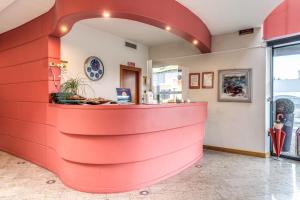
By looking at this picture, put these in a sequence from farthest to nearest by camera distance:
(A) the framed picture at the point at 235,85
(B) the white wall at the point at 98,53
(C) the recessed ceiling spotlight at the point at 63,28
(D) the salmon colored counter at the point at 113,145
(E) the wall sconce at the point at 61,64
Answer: (A) the framed picture at the point at 235,85 < (B) the white wall at the point at 98,53 < (E) the wall sconce at the point at 61,64 < (C) the recessed ceiling spotlight at the point at 63,28 < (D) the salmon colored counter at the point at 113,145

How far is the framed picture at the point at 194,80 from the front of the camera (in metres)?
5.29

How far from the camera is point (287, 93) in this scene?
177 inches

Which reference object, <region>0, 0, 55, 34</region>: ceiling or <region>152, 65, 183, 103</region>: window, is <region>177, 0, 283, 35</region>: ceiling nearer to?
<region>152, 65, 183, 103</region>: window

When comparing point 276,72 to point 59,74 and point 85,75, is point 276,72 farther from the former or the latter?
point 59,74

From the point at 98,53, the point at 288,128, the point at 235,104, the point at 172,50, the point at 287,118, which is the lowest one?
the point at 288,128

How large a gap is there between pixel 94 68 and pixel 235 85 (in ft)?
10.4

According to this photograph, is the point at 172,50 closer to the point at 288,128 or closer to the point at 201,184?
the point at 288,128

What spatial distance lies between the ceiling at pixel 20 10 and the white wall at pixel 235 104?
11.4 feet

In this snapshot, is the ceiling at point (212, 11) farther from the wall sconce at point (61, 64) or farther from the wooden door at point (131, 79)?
the wooden door at point (131, 79)

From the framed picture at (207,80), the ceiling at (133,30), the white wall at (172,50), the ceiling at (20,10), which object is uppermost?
the ceiling at (133,30)

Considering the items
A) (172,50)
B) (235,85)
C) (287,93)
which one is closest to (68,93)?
(172,50)

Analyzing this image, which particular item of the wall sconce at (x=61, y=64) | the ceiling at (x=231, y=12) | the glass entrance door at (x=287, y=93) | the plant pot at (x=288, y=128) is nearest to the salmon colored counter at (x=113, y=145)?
the wall sconce at (x=61, y=64)

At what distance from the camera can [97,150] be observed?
2.70m

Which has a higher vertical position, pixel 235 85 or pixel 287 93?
pixel 235 85
